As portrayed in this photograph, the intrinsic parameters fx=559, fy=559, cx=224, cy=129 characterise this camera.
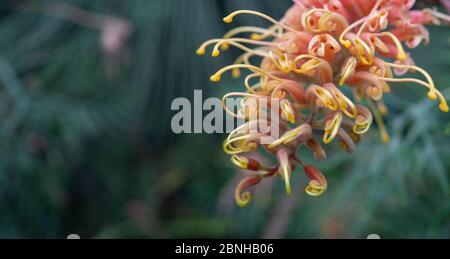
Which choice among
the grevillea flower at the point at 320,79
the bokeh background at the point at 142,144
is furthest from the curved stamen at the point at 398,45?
the bokeh background at the point at 142,144

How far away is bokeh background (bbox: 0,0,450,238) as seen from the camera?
113 cm

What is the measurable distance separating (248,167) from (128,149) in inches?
36.0

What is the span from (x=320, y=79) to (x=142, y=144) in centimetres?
92

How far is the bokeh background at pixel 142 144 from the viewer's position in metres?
A: 1.13

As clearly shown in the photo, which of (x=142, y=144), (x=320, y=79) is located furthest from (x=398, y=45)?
(x=142, y=144)

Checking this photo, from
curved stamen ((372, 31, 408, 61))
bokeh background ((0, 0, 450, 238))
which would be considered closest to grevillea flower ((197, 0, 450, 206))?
curved stamen ((372, 31, 408, 61))

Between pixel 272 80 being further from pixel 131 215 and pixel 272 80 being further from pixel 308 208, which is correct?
pixel 131 215

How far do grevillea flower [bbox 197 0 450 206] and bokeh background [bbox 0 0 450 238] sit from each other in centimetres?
46

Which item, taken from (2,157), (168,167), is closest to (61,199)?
(2,157)

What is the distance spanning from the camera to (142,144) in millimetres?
1495

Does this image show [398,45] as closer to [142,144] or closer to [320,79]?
[320,79]

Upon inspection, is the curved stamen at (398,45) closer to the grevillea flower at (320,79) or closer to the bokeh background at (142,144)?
the grevillea flower at (320,79)

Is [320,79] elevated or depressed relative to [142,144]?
elevated

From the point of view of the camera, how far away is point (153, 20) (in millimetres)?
1324
